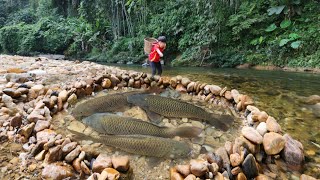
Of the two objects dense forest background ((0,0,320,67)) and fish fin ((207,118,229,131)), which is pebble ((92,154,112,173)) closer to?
fish fin ((207,118,229,131))

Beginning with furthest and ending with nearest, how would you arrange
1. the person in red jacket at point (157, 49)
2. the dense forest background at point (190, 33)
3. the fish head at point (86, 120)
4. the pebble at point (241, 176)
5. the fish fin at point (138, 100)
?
the dense forest background at point (190, 33) < the person in red jacket at point (157, 49) < the fish fin at point (138, 100) < the fish head at point (86, 120) < the pebble at point (241, 176)

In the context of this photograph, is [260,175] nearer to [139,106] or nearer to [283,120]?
[283,120]

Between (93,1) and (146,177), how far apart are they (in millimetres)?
21238

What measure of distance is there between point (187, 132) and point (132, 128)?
761 millimetres

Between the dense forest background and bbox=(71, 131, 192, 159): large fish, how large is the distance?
11.1 metres

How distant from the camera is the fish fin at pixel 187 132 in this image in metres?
3.53

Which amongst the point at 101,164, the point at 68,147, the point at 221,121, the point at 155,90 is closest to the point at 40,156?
the point at 68,147

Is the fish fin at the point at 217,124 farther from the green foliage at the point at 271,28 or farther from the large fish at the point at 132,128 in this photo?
the green foliage at the point at 271,28

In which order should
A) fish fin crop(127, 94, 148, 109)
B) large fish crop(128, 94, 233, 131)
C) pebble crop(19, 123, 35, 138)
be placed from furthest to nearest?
fish fin crop(127, 94, 148, 109), large fish crop(128, 94, 233, 131), pebble crop(19, 123, 35, 138)

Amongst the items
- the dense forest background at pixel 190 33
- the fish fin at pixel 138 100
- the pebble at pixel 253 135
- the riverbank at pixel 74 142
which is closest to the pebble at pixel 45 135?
the riverbank at pixel 74 142

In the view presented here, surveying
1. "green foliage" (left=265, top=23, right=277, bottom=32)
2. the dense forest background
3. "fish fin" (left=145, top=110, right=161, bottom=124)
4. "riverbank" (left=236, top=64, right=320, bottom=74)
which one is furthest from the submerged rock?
"green foliage" (left=265, top=23, right=277, bottom=32)

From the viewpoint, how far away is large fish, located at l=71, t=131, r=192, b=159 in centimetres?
298

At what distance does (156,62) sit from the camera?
674 cm

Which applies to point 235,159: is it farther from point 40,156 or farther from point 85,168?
point 40,156
